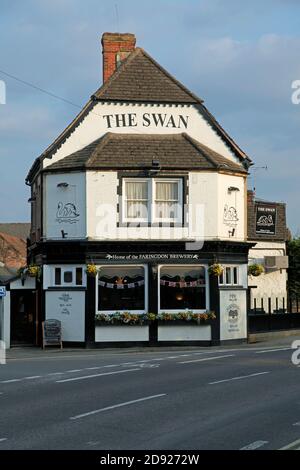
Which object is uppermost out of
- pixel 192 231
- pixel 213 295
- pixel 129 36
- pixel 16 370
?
pixel 129 36

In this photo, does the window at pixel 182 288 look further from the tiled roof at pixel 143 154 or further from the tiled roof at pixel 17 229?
the tiled roof at pixel 17 229

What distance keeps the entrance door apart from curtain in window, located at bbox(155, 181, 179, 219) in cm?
673

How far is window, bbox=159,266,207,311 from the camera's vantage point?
3062cm

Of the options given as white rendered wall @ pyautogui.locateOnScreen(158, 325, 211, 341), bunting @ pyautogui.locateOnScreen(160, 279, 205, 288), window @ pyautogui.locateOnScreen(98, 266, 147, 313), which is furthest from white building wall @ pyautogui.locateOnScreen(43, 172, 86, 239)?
white rendered wall @ pyautogui.locateOnScreen(158, 325, 211, 341)

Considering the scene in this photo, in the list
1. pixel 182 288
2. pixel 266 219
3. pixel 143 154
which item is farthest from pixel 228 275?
pixel 266 219

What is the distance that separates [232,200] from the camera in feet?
105

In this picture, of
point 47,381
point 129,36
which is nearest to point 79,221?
point 129,36

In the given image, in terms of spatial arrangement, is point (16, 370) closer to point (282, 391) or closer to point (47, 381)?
point (47, 381)

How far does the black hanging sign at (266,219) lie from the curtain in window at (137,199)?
13.9m

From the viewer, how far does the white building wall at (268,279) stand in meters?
43.4

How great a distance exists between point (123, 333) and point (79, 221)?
4.80 meters
